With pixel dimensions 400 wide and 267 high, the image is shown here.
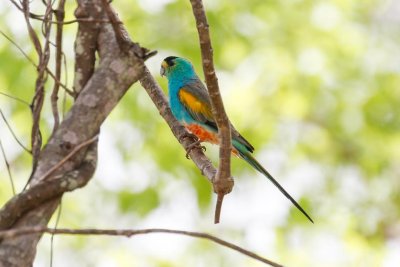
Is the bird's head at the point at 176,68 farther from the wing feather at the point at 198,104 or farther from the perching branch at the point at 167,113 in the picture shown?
the perching branch at the point at 167,113

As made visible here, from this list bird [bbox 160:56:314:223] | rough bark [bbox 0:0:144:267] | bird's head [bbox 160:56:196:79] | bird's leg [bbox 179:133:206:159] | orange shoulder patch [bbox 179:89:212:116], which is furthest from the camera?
bird's head [bbox 160:56:196:79]

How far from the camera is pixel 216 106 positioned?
294cm

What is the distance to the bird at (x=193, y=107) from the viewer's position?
4.75m

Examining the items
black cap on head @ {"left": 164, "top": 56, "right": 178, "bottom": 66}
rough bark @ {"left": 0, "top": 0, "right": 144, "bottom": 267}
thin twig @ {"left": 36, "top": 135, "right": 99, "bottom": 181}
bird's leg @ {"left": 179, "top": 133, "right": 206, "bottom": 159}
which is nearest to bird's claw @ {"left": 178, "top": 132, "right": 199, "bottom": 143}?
bird's leg @ {"left": 179, "top": 133, "right": 206, "bottom": 159}

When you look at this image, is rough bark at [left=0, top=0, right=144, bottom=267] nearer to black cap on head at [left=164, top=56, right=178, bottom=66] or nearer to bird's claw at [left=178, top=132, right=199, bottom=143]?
bird's claw at [left=178, top=132, right=199, bottom=143]

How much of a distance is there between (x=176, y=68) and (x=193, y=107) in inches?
30.2

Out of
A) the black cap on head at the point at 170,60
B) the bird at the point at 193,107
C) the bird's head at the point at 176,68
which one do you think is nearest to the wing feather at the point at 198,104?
the bird at the point at 193,107

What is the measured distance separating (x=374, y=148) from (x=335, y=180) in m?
0.72

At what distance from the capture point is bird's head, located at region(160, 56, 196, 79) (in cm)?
582

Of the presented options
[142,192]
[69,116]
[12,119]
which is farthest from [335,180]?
[69,116]

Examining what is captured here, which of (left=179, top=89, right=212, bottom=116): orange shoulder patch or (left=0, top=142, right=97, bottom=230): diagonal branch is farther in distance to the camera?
(left=179, top=89, right=212, bottom=116): orange shoulder patch

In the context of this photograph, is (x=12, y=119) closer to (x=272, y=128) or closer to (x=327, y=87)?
(x=272, y=128)

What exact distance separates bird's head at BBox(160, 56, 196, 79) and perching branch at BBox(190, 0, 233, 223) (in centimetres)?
240

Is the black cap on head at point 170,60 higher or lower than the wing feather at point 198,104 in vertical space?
higher
